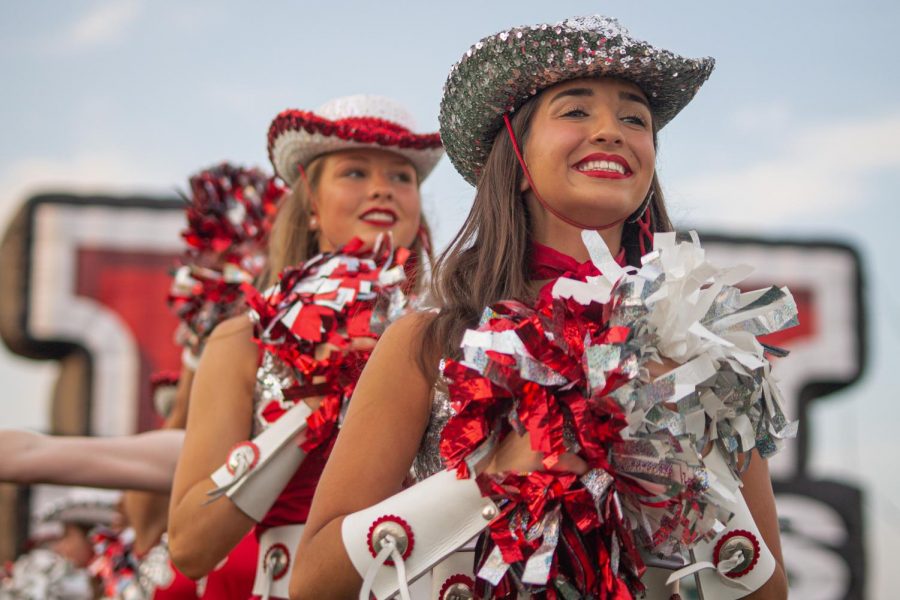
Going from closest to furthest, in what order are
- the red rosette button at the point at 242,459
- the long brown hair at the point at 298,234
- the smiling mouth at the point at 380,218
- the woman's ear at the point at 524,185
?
1. the woman's ear at the point at 524,185
2. the red rosette button at the point at 242,459
3. the smiling mouth at the point at 380,218
4. the long brown hair at the point at 298,234

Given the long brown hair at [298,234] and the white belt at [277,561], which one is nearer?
the white belt at [277,561]

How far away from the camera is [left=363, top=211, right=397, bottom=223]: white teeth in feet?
11.7

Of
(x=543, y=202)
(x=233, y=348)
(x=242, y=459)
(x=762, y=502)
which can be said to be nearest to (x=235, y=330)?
(x=233, y=348)

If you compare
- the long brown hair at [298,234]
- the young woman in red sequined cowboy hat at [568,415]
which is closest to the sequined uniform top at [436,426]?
the young woman in red sequined cowboy hat at [568,415]

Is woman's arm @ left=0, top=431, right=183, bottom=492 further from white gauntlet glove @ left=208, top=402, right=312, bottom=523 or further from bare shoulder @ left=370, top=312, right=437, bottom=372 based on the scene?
bare shoulder @ left=370, top=312, right=437, bottom=372

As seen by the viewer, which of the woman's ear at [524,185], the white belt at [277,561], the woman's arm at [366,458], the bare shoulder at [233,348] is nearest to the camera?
the woman's arm at [366,458]

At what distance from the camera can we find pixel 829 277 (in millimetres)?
11086

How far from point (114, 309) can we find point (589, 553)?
329 inches

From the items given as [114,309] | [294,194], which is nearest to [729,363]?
[294,194]

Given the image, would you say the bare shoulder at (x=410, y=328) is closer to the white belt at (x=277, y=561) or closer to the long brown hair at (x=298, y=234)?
the white belt at (x=277, y=561)

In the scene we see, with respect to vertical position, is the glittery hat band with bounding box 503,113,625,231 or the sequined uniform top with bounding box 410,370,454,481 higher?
the glittery hat band with bounding box 503,113,625,231

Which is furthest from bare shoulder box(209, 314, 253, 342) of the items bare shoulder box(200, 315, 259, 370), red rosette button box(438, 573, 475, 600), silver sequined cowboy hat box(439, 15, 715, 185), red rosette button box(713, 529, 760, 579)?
red rosette button box(713, 529, 760, 579)

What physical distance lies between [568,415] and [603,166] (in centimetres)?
56

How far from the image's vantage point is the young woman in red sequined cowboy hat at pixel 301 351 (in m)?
3.06
